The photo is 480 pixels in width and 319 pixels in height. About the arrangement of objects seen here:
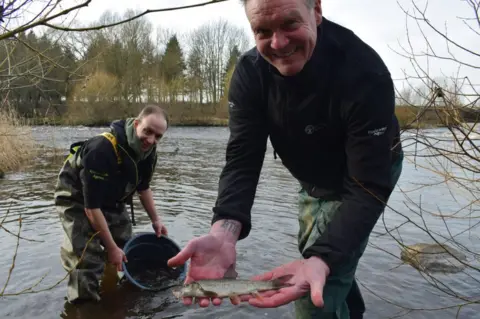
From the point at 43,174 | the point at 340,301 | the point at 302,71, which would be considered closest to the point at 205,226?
the point at 340,301

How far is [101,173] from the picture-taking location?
16.0ft

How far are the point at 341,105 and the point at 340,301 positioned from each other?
1405 mm

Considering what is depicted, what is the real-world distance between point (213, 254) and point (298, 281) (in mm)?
674

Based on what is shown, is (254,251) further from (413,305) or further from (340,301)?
(340,301)

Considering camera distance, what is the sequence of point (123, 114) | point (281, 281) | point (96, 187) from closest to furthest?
point (281, 281) < point (96, 187) < point (123, 114)

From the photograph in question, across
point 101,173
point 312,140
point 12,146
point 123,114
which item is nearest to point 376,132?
point 312,140

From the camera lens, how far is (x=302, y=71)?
268 centimetres

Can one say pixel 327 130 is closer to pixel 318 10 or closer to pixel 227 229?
pixel 318 10

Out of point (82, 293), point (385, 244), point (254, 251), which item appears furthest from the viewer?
point (385, 244)

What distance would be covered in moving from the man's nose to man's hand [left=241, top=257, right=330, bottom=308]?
4.09 feet

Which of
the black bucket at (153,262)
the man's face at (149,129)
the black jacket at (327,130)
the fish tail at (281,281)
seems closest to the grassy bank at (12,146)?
the black bucket at (153,262)

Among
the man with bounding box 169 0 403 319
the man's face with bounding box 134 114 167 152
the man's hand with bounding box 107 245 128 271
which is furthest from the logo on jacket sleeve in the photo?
the man's hand with bounding box 107 245 128 271

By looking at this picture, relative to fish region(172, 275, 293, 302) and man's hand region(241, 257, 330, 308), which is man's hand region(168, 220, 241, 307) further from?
man's hand region(241, 257, 330, 308)

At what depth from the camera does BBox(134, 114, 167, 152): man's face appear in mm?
5090
